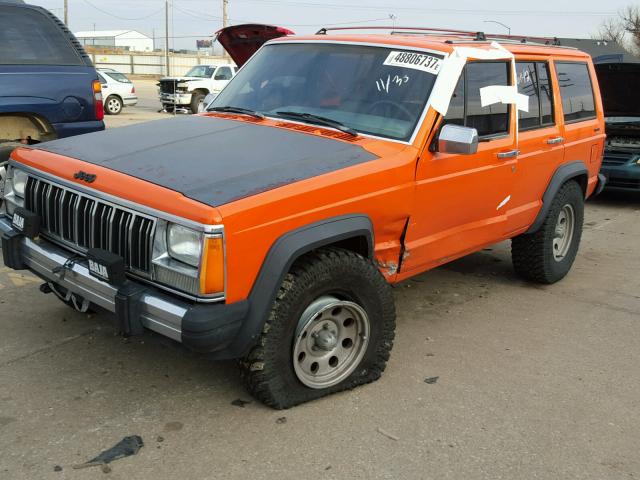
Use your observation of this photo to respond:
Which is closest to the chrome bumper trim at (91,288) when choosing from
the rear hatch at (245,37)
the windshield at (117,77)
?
the rear hatch at (245,37)

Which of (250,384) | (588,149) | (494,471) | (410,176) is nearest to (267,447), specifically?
(250,384)

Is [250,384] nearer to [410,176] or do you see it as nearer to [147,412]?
[147,412]

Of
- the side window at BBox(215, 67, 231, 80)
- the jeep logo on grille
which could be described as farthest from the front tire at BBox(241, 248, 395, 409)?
the side window at BBox(215, 67, 231, 80)

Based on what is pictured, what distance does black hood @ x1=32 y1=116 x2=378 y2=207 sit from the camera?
10.1ft

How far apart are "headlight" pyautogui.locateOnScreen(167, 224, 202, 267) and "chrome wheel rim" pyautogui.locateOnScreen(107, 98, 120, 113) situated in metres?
Answer: 20.0

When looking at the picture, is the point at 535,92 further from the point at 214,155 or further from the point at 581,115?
the point at 214,155

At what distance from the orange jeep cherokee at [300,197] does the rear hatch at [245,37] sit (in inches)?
120

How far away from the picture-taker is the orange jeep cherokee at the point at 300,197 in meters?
2.96

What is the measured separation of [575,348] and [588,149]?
79.9 inches

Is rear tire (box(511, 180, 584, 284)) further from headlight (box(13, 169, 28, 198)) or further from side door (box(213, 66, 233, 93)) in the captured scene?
side door (box(213, 66, 233, 93))

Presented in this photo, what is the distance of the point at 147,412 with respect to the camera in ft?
10.9

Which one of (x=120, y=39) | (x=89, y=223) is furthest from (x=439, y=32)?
(x=120, y=39)

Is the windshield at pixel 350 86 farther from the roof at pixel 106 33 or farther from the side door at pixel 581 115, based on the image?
→ the roof at pixel 106 33

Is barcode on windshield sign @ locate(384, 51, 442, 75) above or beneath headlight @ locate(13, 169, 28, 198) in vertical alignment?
above
